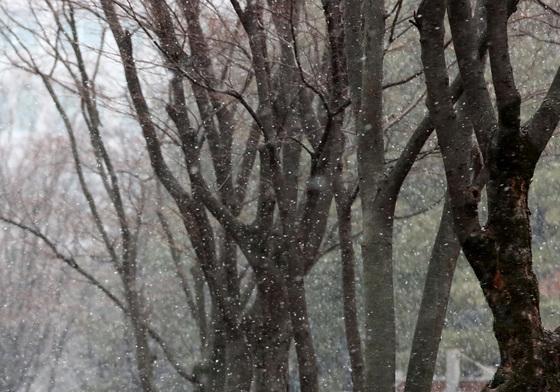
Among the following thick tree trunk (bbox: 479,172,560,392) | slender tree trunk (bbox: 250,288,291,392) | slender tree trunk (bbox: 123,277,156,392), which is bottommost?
thick tree trunk (bbox: 479,172,560,392)

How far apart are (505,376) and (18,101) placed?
19491 mm

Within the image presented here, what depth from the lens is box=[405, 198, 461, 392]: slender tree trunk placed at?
15.6ft

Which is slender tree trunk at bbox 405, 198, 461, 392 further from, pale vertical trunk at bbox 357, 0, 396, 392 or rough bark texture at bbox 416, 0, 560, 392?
rough bark texture at bbox 416, 0, 560, 392

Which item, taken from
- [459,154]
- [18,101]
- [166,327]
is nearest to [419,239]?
[166,327]

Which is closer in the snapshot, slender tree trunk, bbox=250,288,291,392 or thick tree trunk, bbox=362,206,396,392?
thick tree trunk, bbox=362,206,396,392

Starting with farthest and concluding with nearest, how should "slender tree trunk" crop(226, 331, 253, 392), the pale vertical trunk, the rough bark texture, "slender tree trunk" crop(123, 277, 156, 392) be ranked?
"slender tree trunk" crop(123, 277, 156, 392) < "slender tree trunk" crop(226, 331, 253, 392) < the pale vertical trunk < the rough bark texture

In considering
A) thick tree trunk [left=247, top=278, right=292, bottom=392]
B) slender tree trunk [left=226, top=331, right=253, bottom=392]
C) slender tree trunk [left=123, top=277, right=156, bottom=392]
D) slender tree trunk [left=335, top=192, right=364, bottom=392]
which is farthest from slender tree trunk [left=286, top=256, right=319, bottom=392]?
slender tree trunk [left=123, top=277, right=156, bottom=392]

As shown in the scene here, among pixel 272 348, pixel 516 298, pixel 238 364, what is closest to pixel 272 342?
pixel 272 348

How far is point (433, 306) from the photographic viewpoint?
187 inches

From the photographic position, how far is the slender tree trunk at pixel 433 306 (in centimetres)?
474

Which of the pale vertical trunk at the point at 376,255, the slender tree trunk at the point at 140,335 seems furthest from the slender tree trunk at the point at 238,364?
the pale vertical trunk at the point at 376,255

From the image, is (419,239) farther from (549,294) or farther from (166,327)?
(166,327)

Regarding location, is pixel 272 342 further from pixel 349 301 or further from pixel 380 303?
pixel 380 303

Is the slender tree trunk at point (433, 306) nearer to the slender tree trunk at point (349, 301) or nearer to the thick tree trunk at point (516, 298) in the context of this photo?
the thick tree trunk at point (516, 298)
